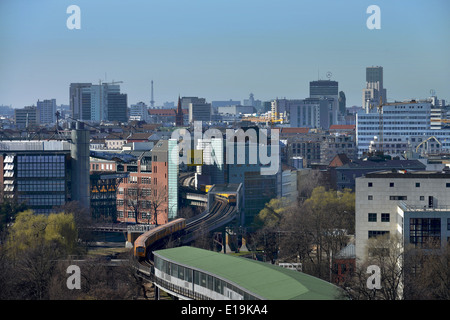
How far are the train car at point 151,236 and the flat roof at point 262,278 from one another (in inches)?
305

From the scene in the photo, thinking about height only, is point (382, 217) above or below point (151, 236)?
above

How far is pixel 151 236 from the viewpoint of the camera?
4453cm

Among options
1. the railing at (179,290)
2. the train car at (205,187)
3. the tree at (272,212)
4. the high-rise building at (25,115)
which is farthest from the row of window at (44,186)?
the high-rise building at (25,115)

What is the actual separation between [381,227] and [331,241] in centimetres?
374

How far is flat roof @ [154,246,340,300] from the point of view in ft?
88.2

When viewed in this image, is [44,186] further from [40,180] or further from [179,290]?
[179,290]

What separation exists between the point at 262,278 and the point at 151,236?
1642cm

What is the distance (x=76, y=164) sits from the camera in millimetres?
56375

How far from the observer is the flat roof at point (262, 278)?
26.9 meters

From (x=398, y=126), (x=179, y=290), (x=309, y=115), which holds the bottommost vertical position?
(x=179, y=290)

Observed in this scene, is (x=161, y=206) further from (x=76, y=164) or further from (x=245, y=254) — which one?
(x=245, y=254)

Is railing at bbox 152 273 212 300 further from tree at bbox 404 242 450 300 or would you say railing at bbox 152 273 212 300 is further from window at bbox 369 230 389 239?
window at bbox 369 230 389 239

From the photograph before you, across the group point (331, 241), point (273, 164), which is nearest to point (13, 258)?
point (331, 241)

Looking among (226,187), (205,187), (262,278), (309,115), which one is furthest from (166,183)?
(309,115)
